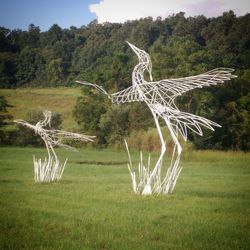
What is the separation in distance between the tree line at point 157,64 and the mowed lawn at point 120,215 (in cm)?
792

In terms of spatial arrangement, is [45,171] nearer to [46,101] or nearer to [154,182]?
[154,182]

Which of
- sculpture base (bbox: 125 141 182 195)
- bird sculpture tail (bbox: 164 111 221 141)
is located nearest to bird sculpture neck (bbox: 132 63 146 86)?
bird sculpture tail (bbox: 164 111 221 141)

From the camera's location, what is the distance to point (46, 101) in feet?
110

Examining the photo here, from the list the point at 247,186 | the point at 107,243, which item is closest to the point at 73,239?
the point at 107,243

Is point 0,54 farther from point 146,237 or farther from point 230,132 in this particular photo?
point 230,132

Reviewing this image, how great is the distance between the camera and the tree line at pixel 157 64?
2466 centimetres

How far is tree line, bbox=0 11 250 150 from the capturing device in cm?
2466

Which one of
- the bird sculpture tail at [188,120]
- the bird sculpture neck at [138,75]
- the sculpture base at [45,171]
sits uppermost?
the bird sculpture neck at [138,75]

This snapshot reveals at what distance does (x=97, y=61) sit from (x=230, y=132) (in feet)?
38.7

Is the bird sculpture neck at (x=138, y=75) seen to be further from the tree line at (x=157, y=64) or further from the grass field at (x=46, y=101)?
the grass field at (x=46, y=101)

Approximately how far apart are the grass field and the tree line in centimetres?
104

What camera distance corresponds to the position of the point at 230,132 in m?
32.5

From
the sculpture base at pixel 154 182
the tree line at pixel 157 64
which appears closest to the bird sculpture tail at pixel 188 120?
the sculpture base at pixel 154 182

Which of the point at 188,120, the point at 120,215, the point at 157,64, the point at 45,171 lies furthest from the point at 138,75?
the point at 157,64
